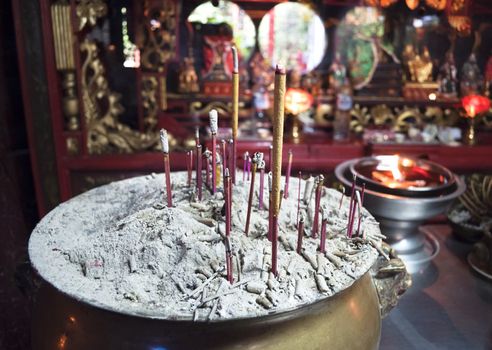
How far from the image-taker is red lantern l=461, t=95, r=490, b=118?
239 centimetres

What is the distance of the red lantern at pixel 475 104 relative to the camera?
2.39 meters

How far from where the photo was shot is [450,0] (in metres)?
2.40

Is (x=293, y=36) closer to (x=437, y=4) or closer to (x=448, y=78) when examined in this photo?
(x=437, y=4)

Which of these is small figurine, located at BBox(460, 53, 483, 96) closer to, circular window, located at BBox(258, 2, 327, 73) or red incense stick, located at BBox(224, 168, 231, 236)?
circular window, located at BBox(258, 2, 327, 73)

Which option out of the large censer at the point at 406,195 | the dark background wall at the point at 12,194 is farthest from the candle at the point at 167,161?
the dark background wall at the point at 12,194

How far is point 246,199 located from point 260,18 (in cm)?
163

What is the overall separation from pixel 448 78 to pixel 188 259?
2127mm

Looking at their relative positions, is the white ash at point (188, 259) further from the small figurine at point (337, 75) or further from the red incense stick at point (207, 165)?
the small figurine at point (337, 75)

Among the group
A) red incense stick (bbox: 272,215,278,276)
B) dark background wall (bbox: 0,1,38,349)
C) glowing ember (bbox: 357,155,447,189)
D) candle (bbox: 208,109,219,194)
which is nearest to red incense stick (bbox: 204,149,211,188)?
candle (bbox: 208,109,219,194)

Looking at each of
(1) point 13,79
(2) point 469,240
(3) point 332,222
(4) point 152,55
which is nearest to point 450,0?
(2) point 469,240

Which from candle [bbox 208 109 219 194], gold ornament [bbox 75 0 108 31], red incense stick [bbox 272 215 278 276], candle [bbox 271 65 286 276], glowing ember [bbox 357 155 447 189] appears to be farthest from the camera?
gold ornament [bbox 75 0 108 31]

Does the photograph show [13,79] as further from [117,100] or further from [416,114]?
[416,114]

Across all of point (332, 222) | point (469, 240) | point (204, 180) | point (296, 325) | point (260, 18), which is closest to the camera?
point (296, 325)

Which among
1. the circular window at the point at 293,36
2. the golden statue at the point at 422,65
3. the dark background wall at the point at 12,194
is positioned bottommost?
the dark background wall at the point at 12,194
